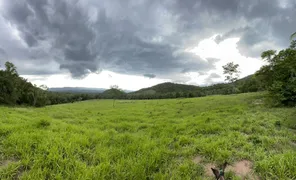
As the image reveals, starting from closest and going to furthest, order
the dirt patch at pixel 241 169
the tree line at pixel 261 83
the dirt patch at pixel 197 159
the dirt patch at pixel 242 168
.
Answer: the dirt patch at pixel 241 169 → the dirt patch at pixel 242 168 → the dirt patch at pixel 197 159 → the tree line at pixel 261 83

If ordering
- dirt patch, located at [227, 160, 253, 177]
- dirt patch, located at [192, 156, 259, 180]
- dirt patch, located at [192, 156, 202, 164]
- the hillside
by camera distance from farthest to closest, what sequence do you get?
the hillside
dirt patch, located at [192, 156, 202, 164]
dirt patch, located at [227, 160, 253, 177]
dirt patch, located at [192, 156, 259, 180]

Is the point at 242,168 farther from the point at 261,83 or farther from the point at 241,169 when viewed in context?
the point at 261,83

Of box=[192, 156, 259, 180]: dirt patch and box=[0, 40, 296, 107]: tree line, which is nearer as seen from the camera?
box=[192, 156, 259, 180]: dirt patch

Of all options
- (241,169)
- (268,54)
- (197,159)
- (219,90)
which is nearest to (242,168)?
(241,169)

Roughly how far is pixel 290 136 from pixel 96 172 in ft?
23.0

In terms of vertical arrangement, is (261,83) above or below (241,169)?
above

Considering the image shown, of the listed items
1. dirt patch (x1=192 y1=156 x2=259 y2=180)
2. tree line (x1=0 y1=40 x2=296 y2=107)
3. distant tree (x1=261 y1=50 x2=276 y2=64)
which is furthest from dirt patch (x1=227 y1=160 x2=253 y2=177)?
distant tree (x1=261 y1=50 x2=276 y2=64)

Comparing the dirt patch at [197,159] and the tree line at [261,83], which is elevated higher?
the tree line at [261,83]

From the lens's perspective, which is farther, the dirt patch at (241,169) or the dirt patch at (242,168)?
the dirt patch at (242,168)

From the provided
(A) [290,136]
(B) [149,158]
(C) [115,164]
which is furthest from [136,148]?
(A) [290,136]

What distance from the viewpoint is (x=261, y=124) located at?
7.01 meters

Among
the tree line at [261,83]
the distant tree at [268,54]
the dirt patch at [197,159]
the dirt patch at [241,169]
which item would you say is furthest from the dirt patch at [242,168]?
the distant tree at [268,54]

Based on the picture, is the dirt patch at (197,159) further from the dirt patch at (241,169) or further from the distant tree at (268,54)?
the distant tree at (268,54)

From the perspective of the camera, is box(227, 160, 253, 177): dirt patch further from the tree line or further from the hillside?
the hillside
